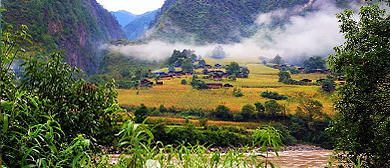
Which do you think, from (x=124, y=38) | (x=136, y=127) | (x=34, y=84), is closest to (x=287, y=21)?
(x=124, y=38)

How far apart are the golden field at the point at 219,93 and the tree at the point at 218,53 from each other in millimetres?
1780

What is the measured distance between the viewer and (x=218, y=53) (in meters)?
12.8

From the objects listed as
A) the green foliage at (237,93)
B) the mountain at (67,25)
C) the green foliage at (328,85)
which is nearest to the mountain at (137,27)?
the mountain at (67,25)

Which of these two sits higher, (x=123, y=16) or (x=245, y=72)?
(x=123, y=16)

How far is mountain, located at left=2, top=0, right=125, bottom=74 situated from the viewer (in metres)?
6.64

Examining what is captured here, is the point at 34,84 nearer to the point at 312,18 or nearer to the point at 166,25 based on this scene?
the point at 312,18

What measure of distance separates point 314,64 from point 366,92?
712 cm

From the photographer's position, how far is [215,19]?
14367 mm

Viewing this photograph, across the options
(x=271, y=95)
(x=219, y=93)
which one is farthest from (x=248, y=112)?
(x=219, y=93)

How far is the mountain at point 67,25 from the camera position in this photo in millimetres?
6645

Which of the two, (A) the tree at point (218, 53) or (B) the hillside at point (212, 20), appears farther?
(B) the hillside at point (212, 20)

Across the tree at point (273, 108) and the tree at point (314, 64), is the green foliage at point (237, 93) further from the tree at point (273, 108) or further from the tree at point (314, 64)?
the tree at point (314, 64)

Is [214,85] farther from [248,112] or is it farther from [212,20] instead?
[212,20]

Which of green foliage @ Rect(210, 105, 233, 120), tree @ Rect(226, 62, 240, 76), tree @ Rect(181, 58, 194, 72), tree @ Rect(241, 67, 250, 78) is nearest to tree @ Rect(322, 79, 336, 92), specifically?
tree @ Rect(241, 67, 250, 78)
